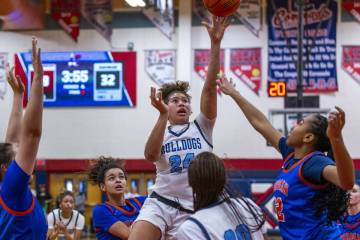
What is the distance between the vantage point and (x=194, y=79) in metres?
16.0

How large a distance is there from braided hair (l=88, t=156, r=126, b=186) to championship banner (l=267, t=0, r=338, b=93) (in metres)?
10.8

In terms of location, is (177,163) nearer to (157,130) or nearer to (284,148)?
(157,130)

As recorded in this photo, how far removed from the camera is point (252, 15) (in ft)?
52.0

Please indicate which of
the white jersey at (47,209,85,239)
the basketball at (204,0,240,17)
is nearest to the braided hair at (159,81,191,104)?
the basketball at (204,0,240,17)

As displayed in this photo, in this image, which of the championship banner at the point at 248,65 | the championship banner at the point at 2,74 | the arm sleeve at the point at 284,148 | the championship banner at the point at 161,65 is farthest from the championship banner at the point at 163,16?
the arm sleeve at the point at 284,148

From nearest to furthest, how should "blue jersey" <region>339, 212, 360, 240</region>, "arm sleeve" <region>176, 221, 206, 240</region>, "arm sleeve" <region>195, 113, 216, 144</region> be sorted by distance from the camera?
"arm sleeve" <region>176, 221, 206, 240</region> → "arm sleeve" <region>195, 113, 216, 144</region> → "blue jersey" <region>339, 212, 360, 240</region>

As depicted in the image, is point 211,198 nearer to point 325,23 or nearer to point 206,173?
point 206,173

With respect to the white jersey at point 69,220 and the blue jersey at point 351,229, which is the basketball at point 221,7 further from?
the white jersey at point 69,220

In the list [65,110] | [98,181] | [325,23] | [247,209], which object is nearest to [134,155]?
[65,110]

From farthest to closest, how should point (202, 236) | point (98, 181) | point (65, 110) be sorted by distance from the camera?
1. point (65, 110)
2. point (98, 181)
3. point (202, 236)

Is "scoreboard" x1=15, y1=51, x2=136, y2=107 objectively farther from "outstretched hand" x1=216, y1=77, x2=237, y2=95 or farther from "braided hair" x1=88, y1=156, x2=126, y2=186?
"outstretched hand" x1=216, y1=77, x2=237, y2=95

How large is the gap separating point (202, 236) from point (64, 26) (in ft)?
48.3

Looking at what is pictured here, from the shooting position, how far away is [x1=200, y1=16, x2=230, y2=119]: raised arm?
4555mm

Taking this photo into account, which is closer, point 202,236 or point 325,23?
point 202,236
